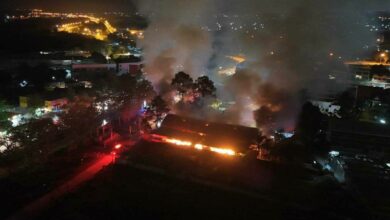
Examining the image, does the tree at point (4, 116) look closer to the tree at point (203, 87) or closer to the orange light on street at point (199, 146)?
the orange light on street at point (199, 146)

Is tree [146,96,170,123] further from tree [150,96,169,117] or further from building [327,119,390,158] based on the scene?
building [327,119,390,158]

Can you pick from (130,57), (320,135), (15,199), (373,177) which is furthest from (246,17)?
(15,199)

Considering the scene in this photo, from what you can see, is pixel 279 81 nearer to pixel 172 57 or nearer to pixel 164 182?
pixel 172 57

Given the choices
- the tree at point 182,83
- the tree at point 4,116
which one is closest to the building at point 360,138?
the tree at point 182,83

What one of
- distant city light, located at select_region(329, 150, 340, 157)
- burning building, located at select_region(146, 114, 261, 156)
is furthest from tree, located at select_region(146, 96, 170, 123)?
distant city light, located at select_region(329, 150, 340, 157)

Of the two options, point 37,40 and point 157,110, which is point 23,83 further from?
point 37,40

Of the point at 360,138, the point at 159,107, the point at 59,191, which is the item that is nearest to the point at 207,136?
the point at 159,107
